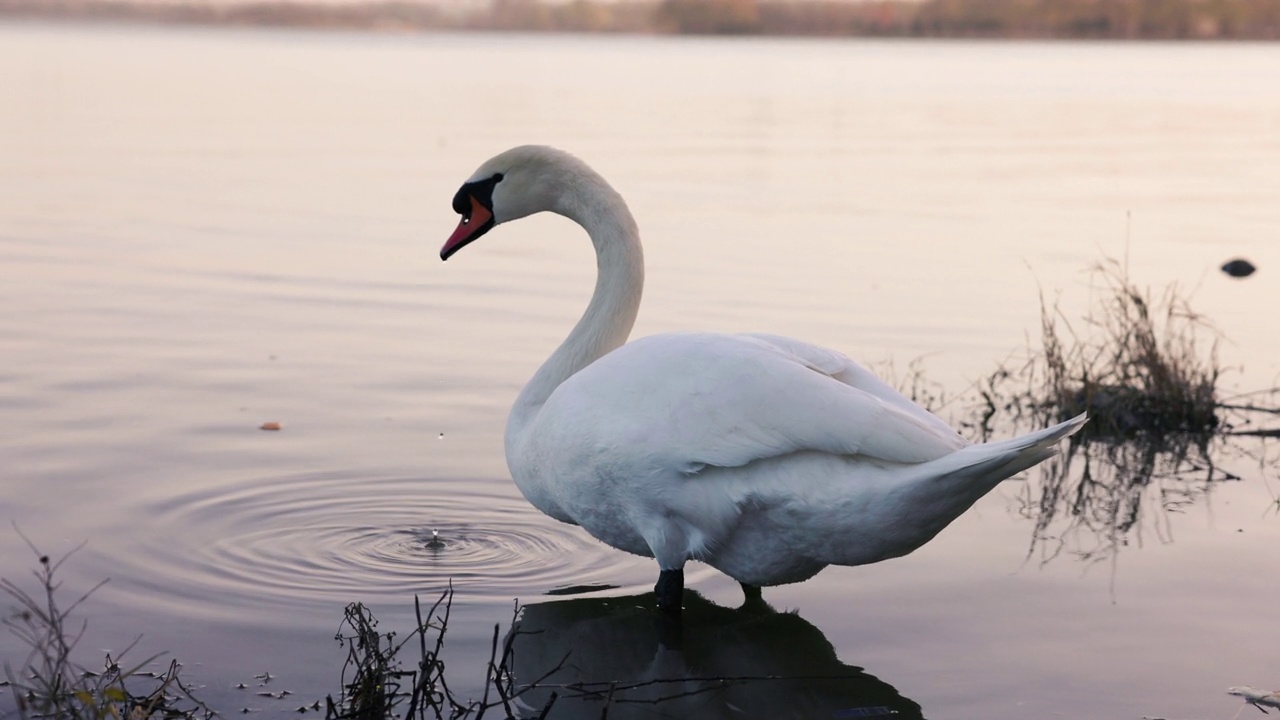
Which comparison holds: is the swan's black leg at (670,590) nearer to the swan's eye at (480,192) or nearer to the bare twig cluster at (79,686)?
the bare twig cluster at (79,686)

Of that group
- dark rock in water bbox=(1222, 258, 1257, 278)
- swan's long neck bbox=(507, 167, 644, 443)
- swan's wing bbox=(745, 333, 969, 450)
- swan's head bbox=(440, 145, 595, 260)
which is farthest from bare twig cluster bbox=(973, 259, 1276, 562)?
dark rock in water bbox=(1222, 258, 1257, 278)

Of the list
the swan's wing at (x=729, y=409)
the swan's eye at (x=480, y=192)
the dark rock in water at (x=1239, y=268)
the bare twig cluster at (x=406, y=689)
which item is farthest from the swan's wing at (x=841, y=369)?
the dark rock in water at (x=1239, y=268)

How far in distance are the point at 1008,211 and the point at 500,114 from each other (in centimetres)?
1167

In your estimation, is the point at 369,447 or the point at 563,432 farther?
the point at 369,447

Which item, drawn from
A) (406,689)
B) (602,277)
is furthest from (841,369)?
(406,689)

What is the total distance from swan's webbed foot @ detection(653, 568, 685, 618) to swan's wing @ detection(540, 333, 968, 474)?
17.0 inches

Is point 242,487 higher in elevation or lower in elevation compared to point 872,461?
lower

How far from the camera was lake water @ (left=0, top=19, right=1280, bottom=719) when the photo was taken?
4520 mm

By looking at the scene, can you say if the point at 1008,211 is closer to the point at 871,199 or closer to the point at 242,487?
the point at 871,199

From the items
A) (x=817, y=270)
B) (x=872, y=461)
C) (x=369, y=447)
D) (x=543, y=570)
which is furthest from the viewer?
(x=817, y=270)

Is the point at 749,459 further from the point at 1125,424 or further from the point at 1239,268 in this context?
the point at 1239,268

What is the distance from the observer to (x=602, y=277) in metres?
5.50

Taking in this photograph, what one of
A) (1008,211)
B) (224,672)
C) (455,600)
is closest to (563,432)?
(455,600)

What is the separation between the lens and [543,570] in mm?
5141
